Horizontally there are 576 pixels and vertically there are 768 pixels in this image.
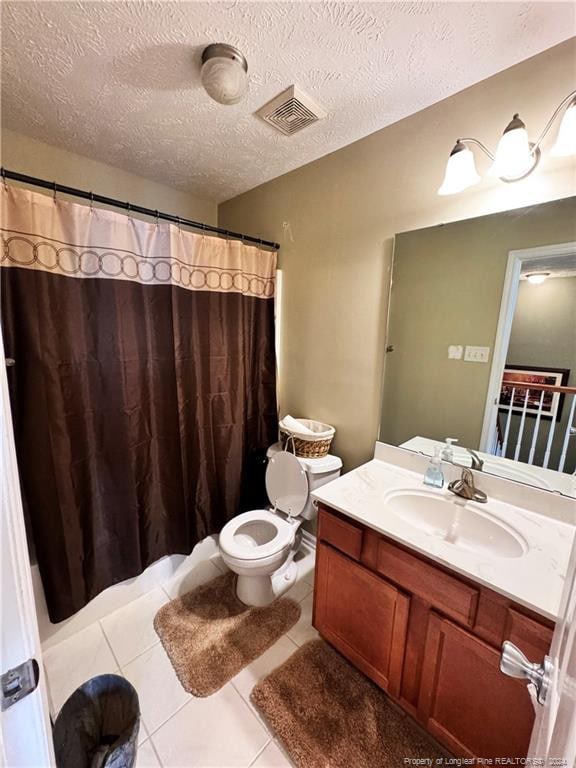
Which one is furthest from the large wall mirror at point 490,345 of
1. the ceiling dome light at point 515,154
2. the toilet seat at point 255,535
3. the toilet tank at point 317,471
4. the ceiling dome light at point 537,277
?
the toilet seat at point 255,535

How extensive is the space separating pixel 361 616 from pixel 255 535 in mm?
757

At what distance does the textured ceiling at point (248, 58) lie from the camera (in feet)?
3.16

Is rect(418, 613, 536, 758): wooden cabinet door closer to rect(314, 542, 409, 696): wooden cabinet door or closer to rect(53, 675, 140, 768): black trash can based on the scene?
rect(314, 542, 409, 696): wooden cabinet door

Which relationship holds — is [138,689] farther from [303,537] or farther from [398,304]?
[398,304]

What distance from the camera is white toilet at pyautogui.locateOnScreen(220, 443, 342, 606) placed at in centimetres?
154

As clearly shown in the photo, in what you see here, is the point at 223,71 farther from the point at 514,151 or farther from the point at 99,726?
the point at 99,726

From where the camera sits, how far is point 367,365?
5.59 ft

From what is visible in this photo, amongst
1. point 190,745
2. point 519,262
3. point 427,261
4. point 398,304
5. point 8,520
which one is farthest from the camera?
point 398,304

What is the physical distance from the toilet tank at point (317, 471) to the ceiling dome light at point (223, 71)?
1.63 metres

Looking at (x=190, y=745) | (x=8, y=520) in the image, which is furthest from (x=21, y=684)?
(x=190, y=745)

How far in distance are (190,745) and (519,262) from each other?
7.04 ft

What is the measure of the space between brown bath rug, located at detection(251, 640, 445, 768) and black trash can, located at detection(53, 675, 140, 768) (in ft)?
1.56

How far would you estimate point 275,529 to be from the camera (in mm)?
1786

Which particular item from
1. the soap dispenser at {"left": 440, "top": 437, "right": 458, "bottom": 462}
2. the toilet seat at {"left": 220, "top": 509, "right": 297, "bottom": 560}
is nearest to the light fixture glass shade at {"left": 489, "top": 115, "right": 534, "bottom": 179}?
the soap dispenser at {"left": 440, "top": 437, "right": 458, "bottom": 462}
